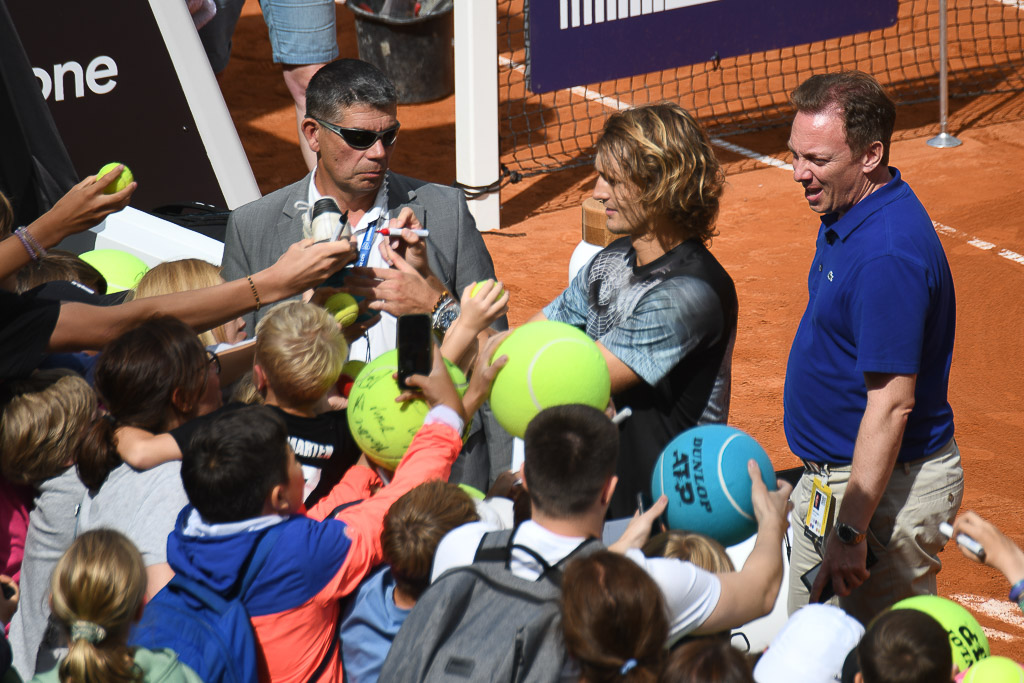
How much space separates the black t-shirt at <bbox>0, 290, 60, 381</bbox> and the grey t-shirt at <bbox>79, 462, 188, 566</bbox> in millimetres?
522

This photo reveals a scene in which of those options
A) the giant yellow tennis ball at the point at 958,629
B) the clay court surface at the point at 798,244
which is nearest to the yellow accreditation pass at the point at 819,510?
the giant yellow tennis ball at the point at 958,629

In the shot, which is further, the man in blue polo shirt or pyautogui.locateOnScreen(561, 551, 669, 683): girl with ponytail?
the man in blue polo shirt

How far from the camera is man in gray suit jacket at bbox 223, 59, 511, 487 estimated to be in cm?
385

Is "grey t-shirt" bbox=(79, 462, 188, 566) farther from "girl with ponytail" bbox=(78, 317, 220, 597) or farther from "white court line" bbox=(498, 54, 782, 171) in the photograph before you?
"white court line" bbox=(498, 54, 782, 171)

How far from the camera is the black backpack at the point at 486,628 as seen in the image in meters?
2.53

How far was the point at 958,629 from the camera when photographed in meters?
3.25

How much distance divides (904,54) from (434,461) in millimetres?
12385

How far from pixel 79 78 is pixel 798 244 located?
599cm

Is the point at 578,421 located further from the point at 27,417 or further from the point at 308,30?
A: the point at 308,30

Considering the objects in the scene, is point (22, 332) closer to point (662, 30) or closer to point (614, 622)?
point (614, 622)

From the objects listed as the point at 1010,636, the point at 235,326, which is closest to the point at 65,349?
the point at 235,326

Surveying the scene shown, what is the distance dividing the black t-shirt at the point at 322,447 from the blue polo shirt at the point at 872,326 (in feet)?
5.42

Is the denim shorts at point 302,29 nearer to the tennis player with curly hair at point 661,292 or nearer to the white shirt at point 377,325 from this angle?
the white shirt at point 377,325

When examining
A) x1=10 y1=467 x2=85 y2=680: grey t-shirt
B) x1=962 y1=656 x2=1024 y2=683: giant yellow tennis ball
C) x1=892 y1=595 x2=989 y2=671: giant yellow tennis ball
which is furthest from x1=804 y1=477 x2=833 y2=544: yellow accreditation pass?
x1=10 y1=467 x2=85 y2=680: grey t-shirt
